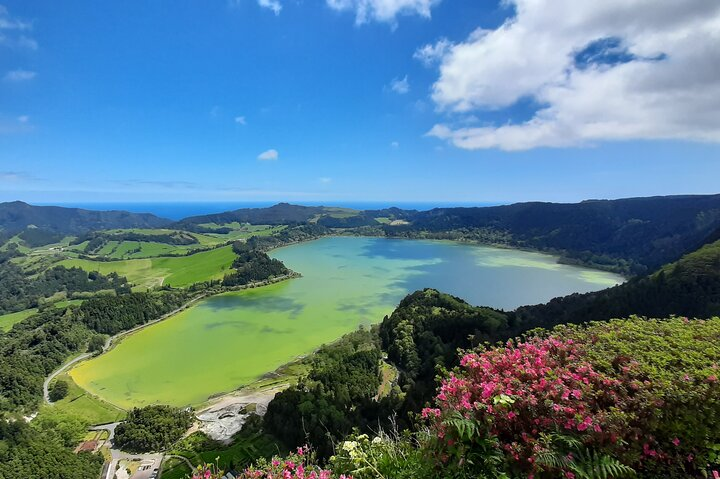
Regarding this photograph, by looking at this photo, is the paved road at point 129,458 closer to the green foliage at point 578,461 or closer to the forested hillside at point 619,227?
the green foliage at point 578,461

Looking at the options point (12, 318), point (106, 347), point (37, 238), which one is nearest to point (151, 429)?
point (106, 347)

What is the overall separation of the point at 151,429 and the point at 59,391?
18.7 metres

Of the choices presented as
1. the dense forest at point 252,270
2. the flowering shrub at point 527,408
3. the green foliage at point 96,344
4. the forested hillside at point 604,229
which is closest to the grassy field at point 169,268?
the dense forest at point 252,270

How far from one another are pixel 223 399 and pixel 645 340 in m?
35.6

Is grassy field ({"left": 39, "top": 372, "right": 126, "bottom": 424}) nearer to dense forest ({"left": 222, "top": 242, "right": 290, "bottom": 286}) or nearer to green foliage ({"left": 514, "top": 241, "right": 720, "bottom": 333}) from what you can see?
green foliage ({"left": 514, "top": 241, "right": 720, "bottom": 333})

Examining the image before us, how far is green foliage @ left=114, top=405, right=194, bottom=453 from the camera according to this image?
27.4 meters

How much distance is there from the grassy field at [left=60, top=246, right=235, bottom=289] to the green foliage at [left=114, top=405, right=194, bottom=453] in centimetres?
5918

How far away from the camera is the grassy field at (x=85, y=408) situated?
3281 cm

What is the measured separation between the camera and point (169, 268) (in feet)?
339

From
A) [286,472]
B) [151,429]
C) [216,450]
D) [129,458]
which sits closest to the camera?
[286,472]

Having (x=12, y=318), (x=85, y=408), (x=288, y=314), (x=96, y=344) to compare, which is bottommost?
(x=12, y=318)

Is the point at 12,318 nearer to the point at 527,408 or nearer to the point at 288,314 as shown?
the point at 288,314

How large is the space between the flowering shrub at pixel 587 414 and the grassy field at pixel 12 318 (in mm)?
82530

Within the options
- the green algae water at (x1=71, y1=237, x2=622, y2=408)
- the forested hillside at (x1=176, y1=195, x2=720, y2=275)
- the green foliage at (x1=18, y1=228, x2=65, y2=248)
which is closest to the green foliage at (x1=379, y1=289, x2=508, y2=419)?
the green algae water at (x1=71, y1=237, x2=622, y2=408)
